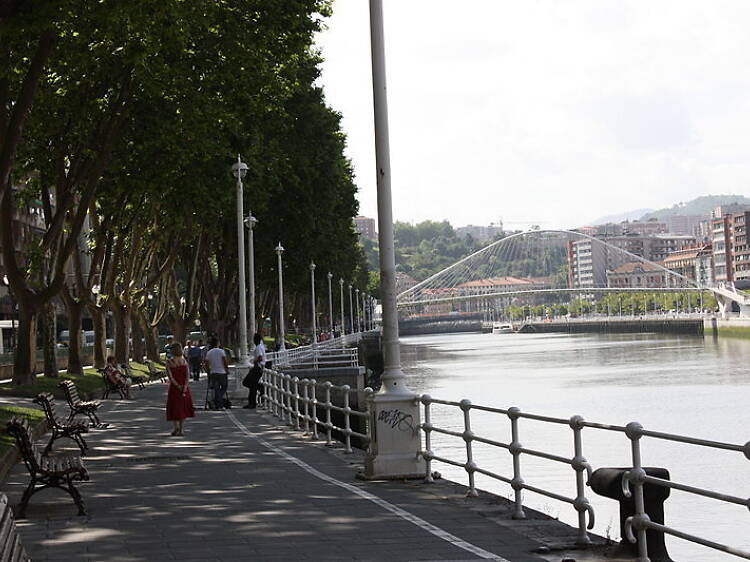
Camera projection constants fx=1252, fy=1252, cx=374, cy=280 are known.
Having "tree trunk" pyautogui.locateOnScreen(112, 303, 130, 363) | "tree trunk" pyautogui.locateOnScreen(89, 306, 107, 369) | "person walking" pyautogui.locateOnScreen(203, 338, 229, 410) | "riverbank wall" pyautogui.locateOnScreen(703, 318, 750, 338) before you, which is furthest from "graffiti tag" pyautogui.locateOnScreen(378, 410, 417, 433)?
"riverbank wall" pyautogui.locateOnScreen(703, 318, 750, 338)

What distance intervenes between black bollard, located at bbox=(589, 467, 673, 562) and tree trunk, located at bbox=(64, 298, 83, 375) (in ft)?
115

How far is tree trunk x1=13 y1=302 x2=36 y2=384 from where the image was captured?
34.2 m

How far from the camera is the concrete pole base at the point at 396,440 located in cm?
1508

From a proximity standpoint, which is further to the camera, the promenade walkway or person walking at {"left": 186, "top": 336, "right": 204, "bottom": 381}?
person walking at {"left": 186, "top": 336, "right": 204, "bottom": 381}

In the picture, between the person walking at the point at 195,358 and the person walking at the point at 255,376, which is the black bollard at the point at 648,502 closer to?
the person walking at the point at 255,376

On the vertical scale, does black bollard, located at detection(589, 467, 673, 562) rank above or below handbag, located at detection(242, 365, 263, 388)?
below

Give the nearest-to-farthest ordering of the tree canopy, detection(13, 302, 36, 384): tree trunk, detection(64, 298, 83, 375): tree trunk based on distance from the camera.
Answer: the tree canopy
detection(13, 302, 36, 384): tree trunk
detection(64, 298, 83, 375): tree trunk

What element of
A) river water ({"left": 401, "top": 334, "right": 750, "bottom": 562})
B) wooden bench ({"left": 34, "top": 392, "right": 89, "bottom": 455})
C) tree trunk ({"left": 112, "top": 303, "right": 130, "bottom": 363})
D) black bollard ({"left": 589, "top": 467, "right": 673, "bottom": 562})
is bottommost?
river water ({"left": 401, "top": 334, "right": 750, "bottom": 562})

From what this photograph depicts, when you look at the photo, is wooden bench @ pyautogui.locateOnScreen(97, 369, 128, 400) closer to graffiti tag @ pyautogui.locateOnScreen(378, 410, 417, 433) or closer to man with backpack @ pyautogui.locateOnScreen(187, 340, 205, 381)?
man with backpack @ pyautogui.locateOnScreen(187, 340, 205, 381)

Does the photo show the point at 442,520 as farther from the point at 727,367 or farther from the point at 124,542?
the point at 727,367

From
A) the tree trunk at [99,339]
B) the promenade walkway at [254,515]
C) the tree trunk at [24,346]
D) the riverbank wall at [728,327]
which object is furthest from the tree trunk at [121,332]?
the riverbank wall at [728,327]

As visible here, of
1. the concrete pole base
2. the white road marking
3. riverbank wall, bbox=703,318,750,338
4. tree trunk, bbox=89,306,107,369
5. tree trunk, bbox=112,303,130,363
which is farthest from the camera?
riverbank wall, bbox=703,318,750,338

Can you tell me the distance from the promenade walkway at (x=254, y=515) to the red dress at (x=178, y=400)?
131 inches

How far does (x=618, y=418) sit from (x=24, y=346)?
68.7ft
